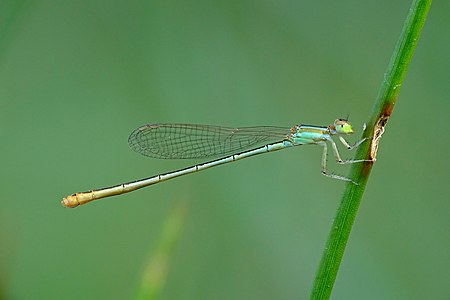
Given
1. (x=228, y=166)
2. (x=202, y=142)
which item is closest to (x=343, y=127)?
(x=202, y=142)

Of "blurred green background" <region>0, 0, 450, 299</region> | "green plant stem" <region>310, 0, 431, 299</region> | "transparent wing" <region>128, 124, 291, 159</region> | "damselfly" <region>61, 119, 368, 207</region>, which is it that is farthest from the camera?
"blurred green background" <region>0, 0, 450, 299</region>

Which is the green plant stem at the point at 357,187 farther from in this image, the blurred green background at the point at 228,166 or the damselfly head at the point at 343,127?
the blurred green background at the point at 228,166

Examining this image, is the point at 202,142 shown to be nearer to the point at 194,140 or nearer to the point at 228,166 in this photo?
the point at 194,140

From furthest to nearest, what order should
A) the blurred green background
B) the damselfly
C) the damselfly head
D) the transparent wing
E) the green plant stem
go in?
the blurred green background, the transparent wing, the damselfly, the damselfly head, the green plant stem

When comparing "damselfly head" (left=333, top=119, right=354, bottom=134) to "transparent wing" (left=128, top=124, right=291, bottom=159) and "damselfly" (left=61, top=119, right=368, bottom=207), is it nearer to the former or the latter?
"damselfly" (left=61, top=119, right=368, bottom=207)

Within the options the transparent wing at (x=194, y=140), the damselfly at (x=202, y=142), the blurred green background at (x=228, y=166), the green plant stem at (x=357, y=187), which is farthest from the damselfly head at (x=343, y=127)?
the green plant stem at (x=357, y=187)

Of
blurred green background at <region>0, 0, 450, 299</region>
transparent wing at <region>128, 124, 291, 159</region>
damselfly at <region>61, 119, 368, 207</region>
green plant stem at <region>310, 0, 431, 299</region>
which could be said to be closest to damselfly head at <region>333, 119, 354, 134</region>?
damselfly at <region>61, 119, 368, 207</region>
